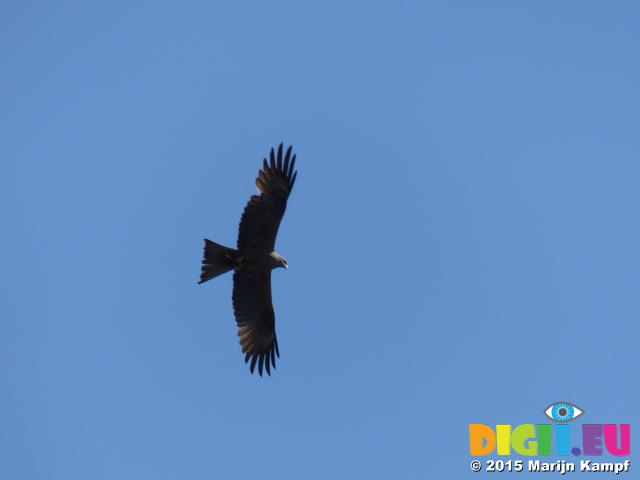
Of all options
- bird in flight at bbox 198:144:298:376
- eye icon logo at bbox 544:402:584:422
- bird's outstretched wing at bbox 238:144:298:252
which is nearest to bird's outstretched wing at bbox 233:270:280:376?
bird in flight at bbox 198:144:298:376

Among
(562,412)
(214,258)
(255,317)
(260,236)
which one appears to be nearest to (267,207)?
(260,236)

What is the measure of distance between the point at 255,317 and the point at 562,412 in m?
6.23

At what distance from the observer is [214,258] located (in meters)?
12.0

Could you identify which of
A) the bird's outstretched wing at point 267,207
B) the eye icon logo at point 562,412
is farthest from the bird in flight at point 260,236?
the eye icon logo at point 562,412

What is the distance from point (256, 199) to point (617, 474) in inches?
319

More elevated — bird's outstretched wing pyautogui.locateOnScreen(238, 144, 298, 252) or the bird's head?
bird's outstretched wing pyautogui.locateOnScreen(238, 144, 298, 252)

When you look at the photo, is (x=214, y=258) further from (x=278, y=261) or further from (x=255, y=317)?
(x=255, y=317)

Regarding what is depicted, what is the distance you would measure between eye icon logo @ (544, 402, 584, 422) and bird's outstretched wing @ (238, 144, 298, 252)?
246 inches

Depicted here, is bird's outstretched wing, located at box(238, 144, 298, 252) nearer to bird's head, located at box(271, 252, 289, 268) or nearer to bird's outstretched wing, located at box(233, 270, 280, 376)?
bird's head, located at box(271, 252, 289, 268)

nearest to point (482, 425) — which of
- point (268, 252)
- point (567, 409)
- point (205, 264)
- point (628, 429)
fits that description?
point (567, 409)

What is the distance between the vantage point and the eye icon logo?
1288cm

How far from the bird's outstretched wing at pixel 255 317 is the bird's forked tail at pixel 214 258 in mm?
626

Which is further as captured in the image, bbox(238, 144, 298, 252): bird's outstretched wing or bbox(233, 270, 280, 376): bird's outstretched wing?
bbox(233, 270, 280, 376): bird's outstretched wing

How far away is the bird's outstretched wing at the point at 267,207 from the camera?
468 inches
